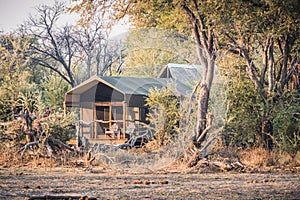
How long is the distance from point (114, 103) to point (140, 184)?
34.5ft

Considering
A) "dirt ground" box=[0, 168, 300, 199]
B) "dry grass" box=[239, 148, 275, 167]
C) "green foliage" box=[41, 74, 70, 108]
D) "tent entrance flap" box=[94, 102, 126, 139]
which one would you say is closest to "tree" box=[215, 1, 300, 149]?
"dry grass" box=[239, 148, 275, 167]

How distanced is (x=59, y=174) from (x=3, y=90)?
569 centimetres

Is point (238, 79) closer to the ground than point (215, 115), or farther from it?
farther from it

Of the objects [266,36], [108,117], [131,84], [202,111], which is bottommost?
[108,117]

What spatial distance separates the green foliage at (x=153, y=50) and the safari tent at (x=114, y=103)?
1.59 ft

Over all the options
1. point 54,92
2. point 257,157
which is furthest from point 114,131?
point 257,157

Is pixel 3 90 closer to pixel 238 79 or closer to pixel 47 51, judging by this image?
pixel 238 79

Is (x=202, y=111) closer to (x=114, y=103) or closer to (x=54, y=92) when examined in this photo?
(x=114, y=103)

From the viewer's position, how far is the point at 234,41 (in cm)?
1608

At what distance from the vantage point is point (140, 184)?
9.95 meters

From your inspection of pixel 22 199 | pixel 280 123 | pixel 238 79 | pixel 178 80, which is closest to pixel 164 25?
pixel 178 80

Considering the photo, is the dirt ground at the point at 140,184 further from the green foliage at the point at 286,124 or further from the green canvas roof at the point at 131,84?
the green canvas roof at the point at 131,84

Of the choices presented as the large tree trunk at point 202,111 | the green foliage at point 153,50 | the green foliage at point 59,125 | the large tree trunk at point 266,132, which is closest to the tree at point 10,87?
the green foliage at point 59,125

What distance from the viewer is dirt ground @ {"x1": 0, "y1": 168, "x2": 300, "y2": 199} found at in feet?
28.0
